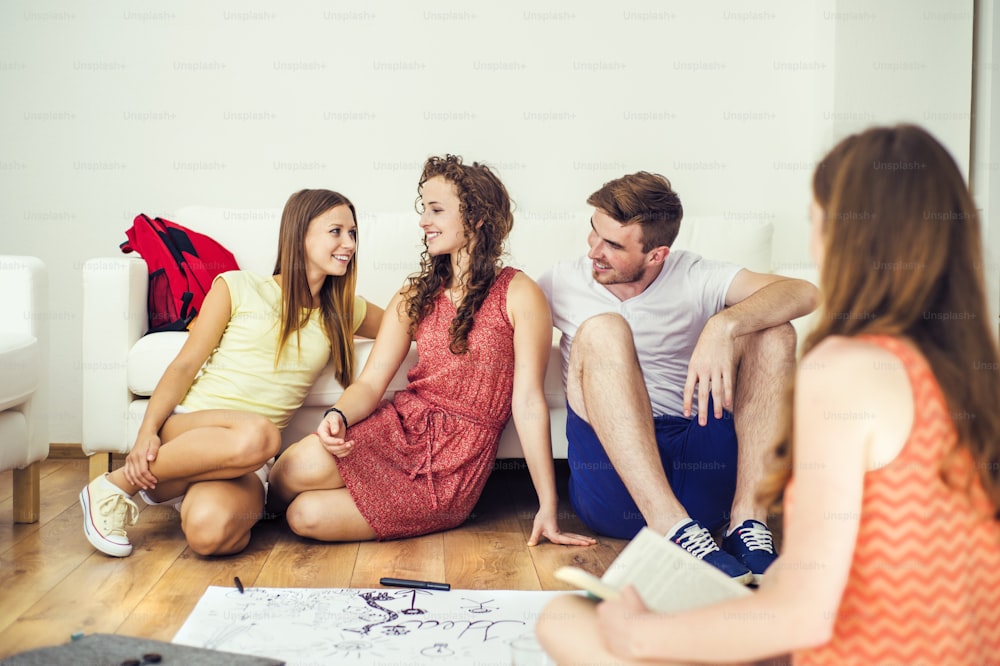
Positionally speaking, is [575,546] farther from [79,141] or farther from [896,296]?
[79,141]

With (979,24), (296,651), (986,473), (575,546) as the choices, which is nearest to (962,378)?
(986,473)

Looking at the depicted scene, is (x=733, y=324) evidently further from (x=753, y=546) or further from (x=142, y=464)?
(x=142, y=464)

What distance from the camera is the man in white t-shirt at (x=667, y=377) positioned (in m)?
1.97

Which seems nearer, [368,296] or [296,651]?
[296,651]

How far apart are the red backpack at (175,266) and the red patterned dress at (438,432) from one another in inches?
29.1

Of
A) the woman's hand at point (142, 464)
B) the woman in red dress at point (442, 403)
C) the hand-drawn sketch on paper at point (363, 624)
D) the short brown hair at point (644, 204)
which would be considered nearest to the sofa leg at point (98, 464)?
the woman's hand at point (142, 464)

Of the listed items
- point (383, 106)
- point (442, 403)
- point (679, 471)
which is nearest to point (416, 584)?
point (442, 403)

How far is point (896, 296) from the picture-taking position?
88 centimetres

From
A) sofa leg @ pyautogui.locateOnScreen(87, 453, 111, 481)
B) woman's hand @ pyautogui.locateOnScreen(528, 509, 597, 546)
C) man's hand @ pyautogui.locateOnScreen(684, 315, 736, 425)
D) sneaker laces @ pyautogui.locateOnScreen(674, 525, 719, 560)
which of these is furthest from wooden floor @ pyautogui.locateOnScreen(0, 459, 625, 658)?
man's hand @ pyautogui.locateOnScreen(684, 315, 736, 425)

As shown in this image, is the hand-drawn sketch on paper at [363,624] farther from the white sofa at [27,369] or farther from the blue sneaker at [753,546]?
the white sofa at [27,369]

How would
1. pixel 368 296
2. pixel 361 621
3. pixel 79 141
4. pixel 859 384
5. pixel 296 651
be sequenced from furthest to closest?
pixel 79 141, pixel 368 296, pixel 361 621, pixel 296 651, pixel 859 384

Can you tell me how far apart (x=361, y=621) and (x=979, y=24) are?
281 centimetres

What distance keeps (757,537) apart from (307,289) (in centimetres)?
127

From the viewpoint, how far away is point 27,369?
2324mm
